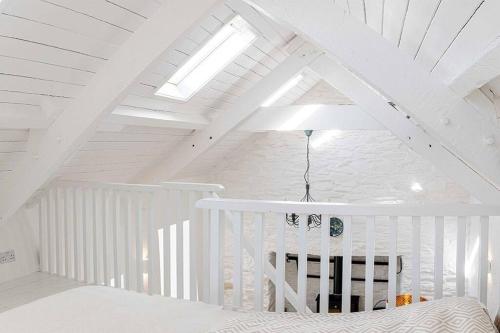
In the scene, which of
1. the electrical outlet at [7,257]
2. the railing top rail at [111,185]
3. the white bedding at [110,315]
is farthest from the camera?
the electrical outlet at [7,257]

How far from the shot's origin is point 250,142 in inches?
250

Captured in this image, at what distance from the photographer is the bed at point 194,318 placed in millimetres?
1340

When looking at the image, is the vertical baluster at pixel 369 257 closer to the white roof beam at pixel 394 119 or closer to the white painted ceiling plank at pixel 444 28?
the white painted ceiling plank at pixel 444 28

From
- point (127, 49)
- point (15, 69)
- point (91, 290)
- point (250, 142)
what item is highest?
point (127, 49)

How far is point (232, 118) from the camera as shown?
4.32 metres

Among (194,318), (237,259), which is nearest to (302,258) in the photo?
(237,259)

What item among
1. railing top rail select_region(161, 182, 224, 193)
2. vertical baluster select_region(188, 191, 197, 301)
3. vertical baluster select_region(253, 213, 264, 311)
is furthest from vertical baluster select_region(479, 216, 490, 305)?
vertical baluster select_region(188, 191, 197, 301)

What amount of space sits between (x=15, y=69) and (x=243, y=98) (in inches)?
97.0

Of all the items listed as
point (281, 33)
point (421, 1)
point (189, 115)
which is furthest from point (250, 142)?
point (421, 1)

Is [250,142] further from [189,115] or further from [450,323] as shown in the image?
[450,323]

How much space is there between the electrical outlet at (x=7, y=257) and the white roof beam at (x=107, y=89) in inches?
28.0

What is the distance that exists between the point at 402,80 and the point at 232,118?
8.76 feet

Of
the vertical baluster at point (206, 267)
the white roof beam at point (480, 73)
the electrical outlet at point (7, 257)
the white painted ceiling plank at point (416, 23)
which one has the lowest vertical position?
the electrical outlet at point (7, 257)

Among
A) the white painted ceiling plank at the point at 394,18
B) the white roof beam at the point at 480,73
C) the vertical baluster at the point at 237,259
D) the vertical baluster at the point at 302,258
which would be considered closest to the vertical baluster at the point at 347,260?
the vertical baluster at the point at 302,258
